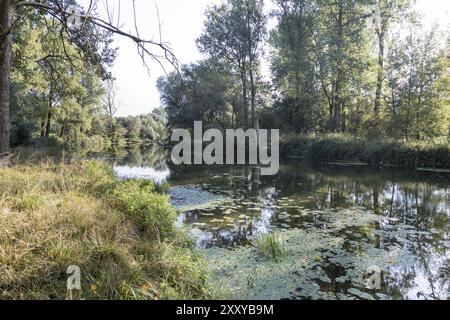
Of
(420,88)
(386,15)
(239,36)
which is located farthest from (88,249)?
(239,36)

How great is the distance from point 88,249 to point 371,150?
17774 mm

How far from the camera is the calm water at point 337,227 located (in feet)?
14.2

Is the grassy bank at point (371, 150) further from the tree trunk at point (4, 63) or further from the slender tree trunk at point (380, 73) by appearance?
the tree trunk at point (4, 63)

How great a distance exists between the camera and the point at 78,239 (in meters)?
4.17

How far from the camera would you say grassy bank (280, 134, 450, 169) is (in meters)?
16.0

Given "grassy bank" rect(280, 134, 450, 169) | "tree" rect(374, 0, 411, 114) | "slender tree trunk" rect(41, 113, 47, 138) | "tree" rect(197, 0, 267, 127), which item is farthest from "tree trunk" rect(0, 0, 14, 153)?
"tree" rect(197, 0, 267, 127)

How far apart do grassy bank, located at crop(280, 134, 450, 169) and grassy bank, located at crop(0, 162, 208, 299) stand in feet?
48.6

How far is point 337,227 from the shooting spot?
691cm

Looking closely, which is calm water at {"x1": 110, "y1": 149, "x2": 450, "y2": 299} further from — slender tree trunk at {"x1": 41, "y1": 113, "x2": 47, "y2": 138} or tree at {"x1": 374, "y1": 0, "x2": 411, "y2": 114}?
slender tree trunk at {"x1": 41, "y1": 113, "x2": 47, "y2": 138}

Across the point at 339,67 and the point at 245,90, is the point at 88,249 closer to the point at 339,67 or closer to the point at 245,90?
the point at 339,67
